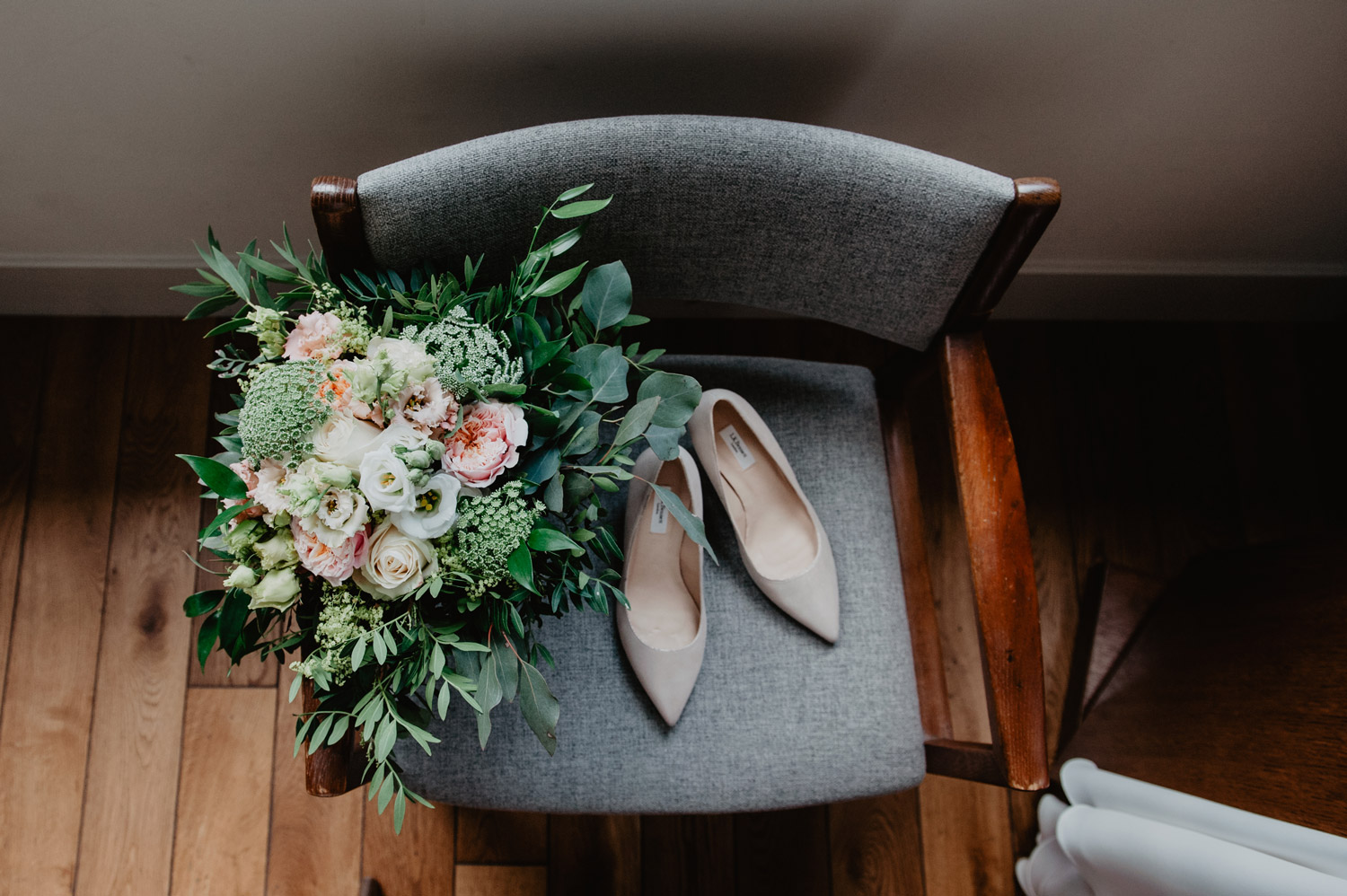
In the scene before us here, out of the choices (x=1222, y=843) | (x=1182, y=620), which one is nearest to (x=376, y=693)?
(x=1222, y=843)

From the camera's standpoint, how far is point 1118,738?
3.96 ft

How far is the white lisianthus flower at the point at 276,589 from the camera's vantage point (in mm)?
604

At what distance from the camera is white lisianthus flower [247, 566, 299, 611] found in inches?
23.8

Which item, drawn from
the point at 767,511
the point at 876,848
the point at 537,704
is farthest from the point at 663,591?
the point at 876,848

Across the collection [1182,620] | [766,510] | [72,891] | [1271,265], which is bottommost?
[72,891]

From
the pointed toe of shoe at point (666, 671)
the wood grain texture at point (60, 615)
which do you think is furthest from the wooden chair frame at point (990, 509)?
the wood grain texture at point (60, 615)

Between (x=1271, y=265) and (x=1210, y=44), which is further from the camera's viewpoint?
(x=1271, y=265)

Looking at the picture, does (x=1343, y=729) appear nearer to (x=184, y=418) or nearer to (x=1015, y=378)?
(x=1015, y=378)

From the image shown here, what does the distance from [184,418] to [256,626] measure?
912mm

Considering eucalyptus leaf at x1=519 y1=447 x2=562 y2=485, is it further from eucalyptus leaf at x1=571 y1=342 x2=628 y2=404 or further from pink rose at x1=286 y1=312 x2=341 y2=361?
pink rose at x1=286 y1=312 x2=341 y2=361

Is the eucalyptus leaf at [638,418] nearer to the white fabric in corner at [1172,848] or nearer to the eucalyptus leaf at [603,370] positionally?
the eucalyptus leaf at [603,370]

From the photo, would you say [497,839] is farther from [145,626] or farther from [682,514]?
[682,514]

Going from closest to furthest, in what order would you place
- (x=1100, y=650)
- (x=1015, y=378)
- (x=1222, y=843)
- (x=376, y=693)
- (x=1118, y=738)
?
(x=376, y=693) < (x=1222, y=843) < (x=1118, y=738) < (x=1100, y=650) < (x=1015, y=378)

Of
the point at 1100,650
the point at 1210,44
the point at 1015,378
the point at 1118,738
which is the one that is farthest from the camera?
the point at 1015,378
